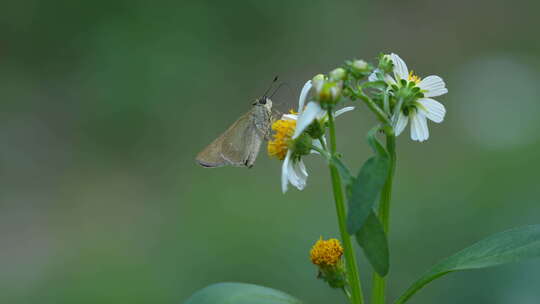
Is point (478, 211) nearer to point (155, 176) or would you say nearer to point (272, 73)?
point (155, 176)

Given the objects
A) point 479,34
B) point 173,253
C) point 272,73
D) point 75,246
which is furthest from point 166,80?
point 479,34

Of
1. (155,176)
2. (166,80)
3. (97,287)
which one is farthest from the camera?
(166,80)

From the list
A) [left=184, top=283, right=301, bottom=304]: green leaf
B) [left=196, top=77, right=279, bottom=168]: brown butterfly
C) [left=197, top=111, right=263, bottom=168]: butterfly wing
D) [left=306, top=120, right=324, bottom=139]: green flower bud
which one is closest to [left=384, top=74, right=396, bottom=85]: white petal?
[left=306, top=120, right=324, bottom=139]: green flower bud

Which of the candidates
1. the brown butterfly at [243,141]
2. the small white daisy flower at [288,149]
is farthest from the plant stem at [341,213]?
the brown butterfly at [243,141]

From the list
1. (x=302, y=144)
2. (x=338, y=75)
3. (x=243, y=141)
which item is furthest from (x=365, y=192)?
(x=243, y=141)

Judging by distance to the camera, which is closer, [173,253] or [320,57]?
[173,253]

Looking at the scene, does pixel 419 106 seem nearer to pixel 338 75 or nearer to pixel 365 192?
pixel 338 75

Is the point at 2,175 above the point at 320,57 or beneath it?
beneath
